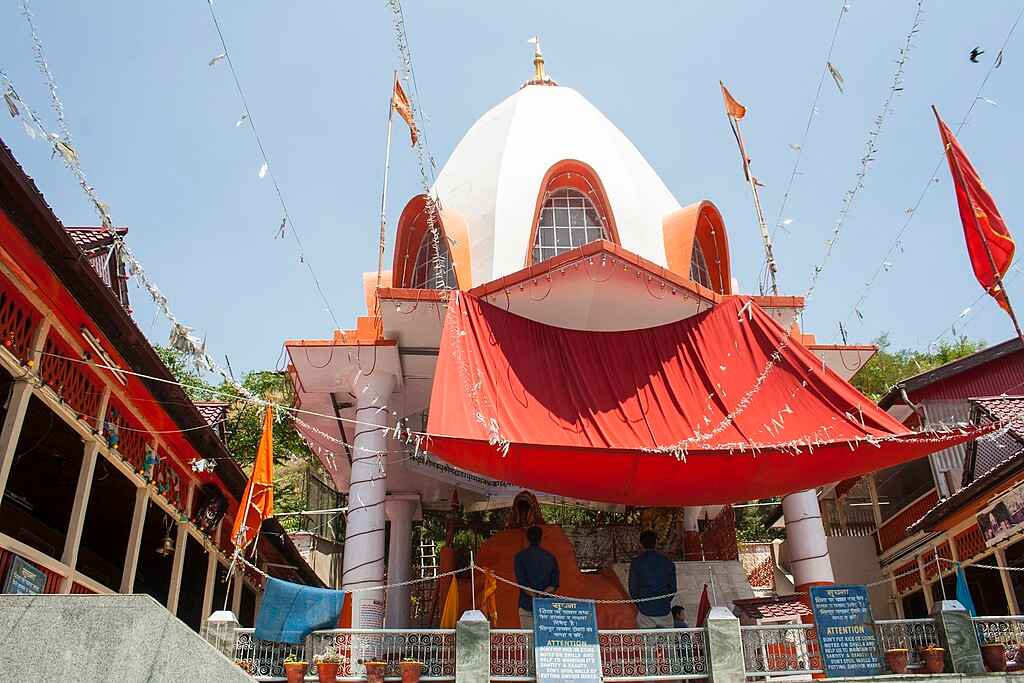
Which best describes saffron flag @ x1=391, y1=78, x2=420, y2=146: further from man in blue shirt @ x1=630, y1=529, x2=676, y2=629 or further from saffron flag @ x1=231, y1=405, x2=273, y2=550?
man in blue shirt @ x1=630, y1=529, x2=676, y2=629

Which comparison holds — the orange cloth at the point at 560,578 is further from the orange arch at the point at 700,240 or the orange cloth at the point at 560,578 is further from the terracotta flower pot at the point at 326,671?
the orange arch at the point at 700,240

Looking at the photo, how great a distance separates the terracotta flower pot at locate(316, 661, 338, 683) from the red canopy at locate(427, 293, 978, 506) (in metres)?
2.44

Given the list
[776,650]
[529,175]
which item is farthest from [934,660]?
[529,175]

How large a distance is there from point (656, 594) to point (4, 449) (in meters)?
9.22

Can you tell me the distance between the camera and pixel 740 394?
1147 cm

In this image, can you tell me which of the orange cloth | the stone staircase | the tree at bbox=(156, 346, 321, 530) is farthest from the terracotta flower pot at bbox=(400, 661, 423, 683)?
the tree at bbox=(156, 346, 321, 530)

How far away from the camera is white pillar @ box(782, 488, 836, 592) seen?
1317cm

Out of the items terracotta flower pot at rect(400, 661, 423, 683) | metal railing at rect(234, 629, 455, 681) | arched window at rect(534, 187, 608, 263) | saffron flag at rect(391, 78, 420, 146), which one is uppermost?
arched window at rect(534, 187, 608, 263)

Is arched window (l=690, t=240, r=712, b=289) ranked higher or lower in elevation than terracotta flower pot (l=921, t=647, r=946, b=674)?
higher

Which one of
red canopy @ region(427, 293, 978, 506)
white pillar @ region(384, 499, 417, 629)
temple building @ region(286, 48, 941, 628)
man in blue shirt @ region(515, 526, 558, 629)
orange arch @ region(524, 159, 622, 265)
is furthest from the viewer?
white pillar @ region(384, 499, 417, 629)

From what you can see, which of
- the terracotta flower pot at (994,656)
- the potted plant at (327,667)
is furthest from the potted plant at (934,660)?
the potted plant at (327,667)

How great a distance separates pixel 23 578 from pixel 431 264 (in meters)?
9.11

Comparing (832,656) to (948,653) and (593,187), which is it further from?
(593,187)

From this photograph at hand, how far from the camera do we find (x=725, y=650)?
8.80m
